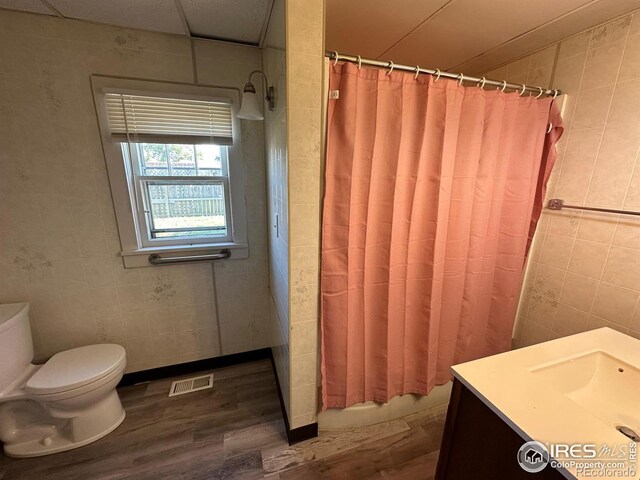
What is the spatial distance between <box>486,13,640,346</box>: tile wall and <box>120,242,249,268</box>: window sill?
191 centimetres

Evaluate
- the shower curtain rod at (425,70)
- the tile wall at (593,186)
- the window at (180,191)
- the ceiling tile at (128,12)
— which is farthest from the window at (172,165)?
the tile wall at (593,186)

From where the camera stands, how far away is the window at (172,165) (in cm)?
147

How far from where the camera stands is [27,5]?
1.20 meters

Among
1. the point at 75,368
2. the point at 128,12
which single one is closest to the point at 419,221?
the point at 128,12

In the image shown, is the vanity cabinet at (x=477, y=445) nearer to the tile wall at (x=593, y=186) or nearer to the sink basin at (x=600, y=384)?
the sink basin at (x=600, y=384)

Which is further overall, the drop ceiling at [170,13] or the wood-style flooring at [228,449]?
the wood-style flooring at [228,449]

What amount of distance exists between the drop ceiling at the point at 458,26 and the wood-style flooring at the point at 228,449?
2.19 meters

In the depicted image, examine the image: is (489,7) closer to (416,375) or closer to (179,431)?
(416,375)

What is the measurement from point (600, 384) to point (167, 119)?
238cm

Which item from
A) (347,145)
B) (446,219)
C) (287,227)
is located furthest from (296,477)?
(347,145)

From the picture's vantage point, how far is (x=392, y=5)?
1166 mm

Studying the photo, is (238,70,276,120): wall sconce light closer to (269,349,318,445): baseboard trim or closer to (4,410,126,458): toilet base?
(269,349,318,445): baseboard trim

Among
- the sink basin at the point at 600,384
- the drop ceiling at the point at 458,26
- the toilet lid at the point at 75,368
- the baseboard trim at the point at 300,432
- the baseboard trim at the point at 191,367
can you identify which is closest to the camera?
the sink basin at the point at 600,384

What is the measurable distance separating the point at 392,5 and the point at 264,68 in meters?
0.75
